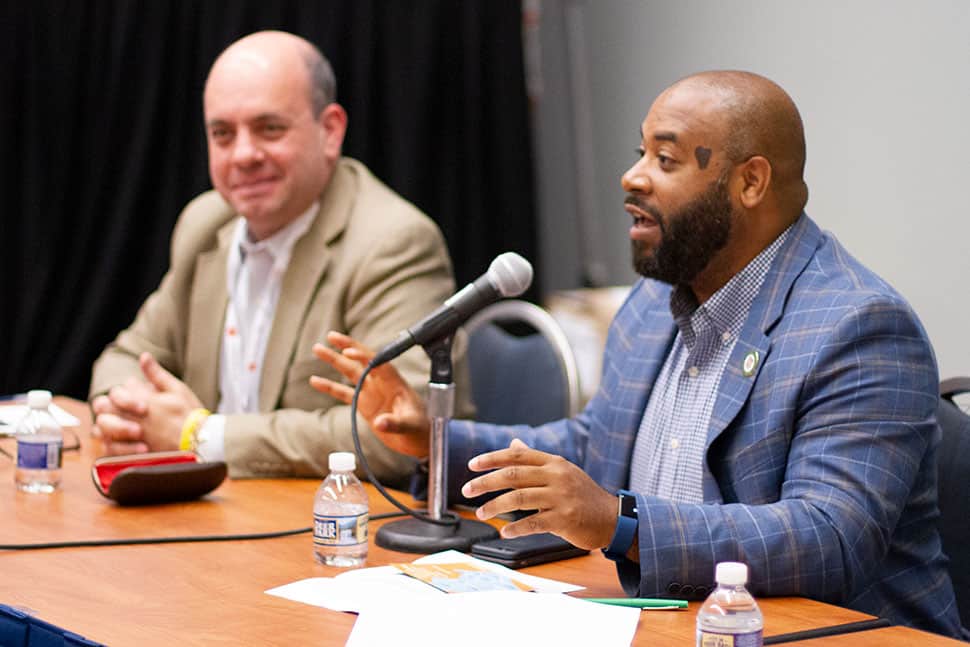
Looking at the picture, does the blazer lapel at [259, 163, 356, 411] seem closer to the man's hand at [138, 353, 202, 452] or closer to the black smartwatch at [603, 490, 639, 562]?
the man's hand at [138, 353, 202, 452]

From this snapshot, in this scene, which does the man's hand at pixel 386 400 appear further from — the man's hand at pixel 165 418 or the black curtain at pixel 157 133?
the black curtain at pixel 157 133

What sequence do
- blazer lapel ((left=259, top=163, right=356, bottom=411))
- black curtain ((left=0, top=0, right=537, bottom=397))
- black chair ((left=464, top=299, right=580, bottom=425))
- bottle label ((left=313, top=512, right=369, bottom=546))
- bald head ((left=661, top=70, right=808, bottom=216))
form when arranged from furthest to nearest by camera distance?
black curtain ((left=0, top=0, right=537, bottom=397)) → black chair ((left=464, top=299, right=580, bottom=425)) → blazer lapel ((left=259, top=163, right=356, bottom=411)) → bald head ((left=661, top=70, right=808, bottom=216)) → bottle label ((left=313, top=512, right=369, bottom=546))

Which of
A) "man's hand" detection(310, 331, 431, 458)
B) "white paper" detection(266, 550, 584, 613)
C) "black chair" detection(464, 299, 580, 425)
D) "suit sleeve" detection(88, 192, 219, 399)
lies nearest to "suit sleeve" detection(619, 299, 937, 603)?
"white paper" detection(266, 550, 584, 613)

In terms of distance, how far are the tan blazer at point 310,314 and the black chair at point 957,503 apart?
3.21 ft

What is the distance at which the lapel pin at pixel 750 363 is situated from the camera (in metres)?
1.76

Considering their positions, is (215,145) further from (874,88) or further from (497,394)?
(874,88)

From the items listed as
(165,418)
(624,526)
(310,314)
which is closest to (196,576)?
(624,526)

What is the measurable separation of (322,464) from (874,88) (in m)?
1.78

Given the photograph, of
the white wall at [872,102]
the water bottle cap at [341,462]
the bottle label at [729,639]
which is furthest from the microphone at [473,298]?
the white wall at [872,102]

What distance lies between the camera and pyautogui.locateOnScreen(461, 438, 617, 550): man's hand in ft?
4.75

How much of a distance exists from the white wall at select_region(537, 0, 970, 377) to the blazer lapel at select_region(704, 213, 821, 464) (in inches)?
46.0

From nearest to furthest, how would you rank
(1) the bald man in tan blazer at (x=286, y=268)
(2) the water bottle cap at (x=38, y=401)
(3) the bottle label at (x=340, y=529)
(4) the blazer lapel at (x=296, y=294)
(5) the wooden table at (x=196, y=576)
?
1. (5) the wooden table at (x=196, y=576)
2. (3) the bottle label at (x=340, y=529)
3. (2) the water bottle cap at (x=38, y=401)
4. (1) the bald man in tan blazer at (x=286, y=268)
5. (4) the blazer lapel at (x=296, y=294)

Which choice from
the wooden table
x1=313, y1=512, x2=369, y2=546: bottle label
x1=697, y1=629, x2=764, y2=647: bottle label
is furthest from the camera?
x1=313, y1=512, x2=369, y2=546: bottle label

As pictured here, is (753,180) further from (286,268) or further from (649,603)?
(286,268)
